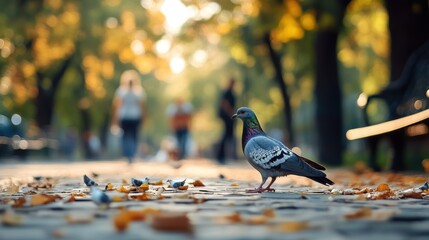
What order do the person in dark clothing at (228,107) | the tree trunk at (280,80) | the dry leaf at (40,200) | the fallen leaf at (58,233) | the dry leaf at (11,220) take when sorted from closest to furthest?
the fallen leaf at (58,233), the dry leaf at (11,220), the dry leaf at (40,200), the person in dark clothing at (228,107), the tree trunk at (280,80)

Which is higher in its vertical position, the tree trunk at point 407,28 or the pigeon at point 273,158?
the tree trunk at point 407,28

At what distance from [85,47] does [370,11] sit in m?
Result: 13.4

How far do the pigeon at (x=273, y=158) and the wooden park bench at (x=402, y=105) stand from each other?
3498mm

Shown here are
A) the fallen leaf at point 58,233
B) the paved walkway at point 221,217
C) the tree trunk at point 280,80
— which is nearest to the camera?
the fallen leaf at point 58,233

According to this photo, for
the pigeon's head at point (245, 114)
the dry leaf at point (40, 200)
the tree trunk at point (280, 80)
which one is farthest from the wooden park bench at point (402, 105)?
the tree trunk at point (280, 80)

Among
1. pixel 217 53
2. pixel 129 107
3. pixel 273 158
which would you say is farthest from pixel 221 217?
pixel 217 53

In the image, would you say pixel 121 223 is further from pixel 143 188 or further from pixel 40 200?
pixel 143 188

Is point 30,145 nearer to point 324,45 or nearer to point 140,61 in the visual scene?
point 140,61

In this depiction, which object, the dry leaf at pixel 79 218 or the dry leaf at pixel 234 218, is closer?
the dry leaf at pixel 79 218

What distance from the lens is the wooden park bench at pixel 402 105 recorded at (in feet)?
37.5

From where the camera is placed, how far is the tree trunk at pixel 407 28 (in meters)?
15.0

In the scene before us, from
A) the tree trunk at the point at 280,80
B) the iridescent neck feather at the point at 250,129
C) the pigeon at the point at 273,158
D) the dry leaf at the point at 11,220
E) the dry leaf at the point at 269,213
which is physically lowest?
the dry leaf at the point at 11,220

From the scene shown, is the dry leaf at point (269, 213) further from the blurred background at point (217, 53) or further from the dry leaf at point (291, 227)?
the blurred background at point (217, 53)

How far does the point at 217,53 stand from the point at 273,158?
40376mm
